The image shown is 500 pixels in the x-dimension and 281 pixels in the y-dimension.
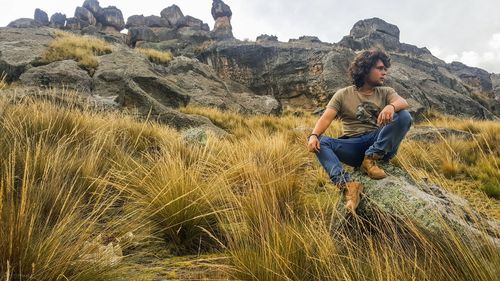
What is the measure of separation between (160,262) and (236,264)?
53 centimetres

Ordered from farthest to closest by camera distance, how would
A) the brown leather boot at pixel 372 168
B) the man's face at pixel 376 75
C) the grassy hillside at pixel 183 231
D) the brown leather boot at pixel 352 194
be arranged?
1. the man's face at pixel 376 75
2. the brown leather boot at pixel 372 168
3. the brown leather boot at pixel 352 194
4. the grassy hillside at pixel 183 231

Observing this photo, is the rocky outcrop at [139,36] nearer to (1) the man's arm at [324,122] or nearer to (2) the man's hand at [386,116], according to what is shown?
(1) the man's arm at [324,122]

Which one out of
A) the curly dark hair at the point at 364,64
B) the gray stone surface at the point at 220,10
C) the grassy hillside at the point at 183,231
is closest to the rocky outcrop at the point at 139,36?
the gray stone surface at the point at 220,10

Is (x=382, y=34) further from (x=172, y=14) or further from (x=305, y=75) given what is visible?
(x=305, y=75)

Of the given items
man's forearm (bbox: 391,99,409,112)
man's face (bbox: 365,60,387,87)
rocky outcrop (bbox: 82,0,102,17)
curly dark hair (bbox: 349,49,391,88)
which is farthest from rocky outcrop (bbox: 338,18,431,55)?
man's forearm (bbox: 391,99,409,112)

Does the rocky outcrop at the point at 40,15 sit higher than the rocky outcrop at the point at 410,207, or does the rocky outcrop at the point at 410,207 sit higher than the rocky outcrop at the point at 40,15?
the rocky outcrop at the point at 40,15

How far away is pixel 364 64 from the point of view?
3900mm

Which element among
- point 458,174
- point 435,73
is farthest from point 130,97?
point 435,73

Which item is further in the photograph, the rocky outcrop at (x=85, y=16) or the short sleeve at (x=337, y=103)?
the rocky outcrop at (x=85, y=16)

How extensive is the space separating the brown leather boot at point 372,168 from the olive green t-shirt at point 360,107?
0.39 metres

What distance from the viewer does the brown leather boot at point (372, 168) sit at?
10.7ft

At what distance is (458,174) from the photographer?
593 centimetres

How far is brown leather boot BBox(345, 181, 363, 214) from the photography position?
2898 mm

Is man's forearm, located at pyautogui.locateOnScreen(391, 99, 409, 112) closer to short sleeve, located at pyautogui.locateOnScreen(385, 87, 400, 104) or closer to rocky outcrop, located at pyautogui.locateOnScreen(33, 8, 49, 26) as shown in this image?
short sleeve, located at pyautogui.locateOnScreen(385, 87, 400, 104)
